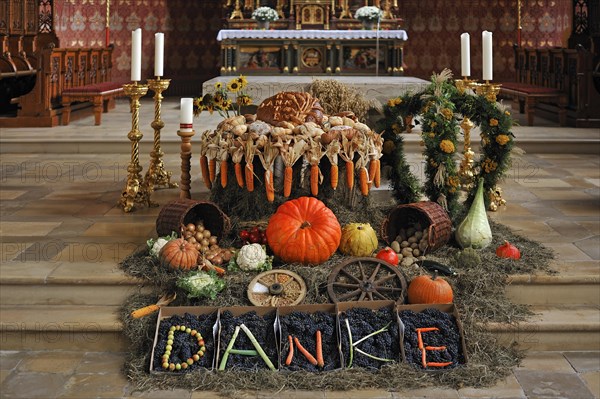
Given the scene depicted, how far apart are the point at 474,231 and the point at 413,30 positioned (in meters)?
12.7

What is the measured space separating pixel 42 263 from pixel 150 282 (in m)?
0.80

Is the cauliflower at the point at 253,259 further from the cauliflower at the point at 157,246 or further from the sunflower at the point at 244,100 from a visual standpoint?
the sunflower at the point at 244,100

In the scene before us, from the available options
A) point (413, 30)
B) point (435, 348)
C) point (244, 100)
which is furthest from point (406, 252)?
point (413, 30)

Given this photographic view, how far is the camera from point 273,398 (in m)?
3.90

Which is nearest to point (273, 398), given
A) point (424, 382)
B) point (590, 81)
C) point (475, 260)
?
point (424, 382)

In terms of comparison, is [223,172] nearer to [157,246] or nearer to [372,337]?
[157,246]

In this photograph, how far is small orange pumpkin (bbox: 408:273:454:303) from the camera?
4547mm

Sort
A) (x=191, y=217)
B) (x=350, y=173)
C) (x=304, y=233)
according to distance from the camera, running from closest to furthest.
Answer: (x=304, y=233), (x=191, y=217), (x=350, y=173)

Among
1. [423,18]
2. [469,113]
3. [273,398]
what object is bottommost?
[273,398]

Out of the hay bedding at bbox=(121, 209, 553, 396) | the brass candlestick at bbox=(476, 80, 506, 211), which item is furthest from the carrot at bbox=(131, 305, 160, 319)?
the brass candlestick at bbox=(476, 80, 506, 211)

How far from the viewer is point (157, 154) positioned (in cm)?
728

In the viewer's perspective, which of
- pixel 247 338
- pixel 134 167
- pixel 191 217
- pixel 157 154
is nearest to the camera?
pixel 247 338

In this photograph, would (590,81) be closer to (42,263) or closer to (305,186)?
(305,186)

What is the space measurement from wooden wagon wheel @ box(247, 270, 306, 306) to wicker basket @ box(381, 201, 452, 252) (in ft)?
3.21
